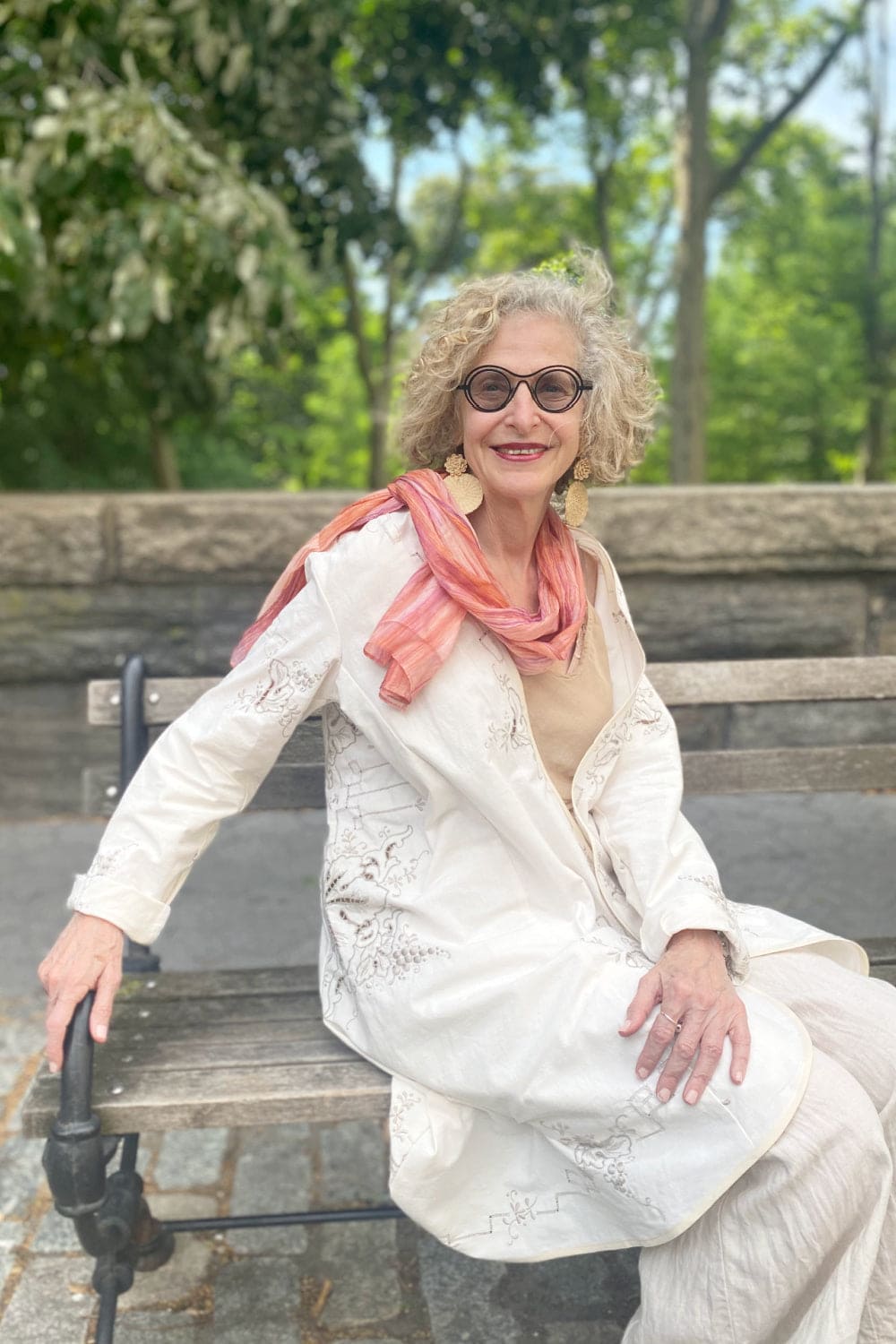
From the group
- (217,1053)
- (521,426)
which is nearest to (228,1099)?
(217,1053)

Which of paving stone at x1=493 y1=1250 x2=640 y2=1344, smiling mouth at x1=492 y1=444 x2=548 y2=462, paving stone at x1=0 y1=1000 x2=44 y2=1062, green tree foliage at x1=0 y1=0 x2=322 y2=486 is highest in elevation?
green tree foliage at x1=0 y1=0 x2=322 y2=486

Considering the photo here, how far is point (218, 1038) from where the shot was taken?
2070mm

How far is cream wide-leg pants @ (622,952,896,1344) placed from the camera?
1.58m

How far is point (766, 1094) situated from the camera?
162 cm

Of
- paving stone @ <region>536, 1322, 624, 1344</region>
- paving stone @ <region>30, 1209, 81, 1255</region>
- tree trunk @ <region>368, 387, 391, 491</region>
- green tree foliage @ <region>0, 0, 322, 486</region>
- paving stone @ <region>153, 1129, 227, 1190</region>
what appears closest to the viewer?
paving stone @ <region>536, 1322, 624, 1344</region>

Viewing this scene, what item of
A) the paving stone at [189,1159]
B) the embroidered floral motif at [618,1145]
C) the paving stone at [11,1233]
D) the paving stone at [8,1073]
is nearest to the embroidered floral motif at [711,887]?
the embroidered floral motif at [618,1145]

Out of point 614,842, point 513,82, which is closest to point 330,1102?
point 614,842

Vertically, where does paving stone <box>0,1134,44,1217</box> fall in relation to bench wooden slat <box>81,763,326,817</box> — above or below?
below

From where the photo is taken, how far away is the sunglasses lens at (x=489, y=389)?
77.0 inches

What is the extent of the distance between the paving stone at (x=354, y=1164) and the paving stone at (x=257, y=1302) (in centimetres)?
24

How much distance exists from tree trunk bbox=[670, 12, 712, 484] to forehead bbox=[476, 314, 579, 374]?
6.54 metres

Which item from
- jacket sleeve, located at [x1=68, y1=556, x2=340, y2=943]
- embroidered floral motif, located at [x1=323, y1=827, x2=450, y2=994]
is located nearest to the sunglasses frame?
jacket sleeve, located at [x1=68, y1=556, x2=340, y2=943]

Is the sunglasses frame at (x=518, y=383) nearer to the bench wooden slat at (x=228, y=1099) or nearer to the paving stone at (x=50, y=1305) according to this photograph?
the bench wooden slat at (x=228, y=1099)

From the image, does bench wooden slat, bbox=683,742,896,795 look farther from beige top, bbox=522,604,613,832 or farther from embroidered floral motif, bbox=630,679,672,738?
beige top, bbox=522,604,613,832
